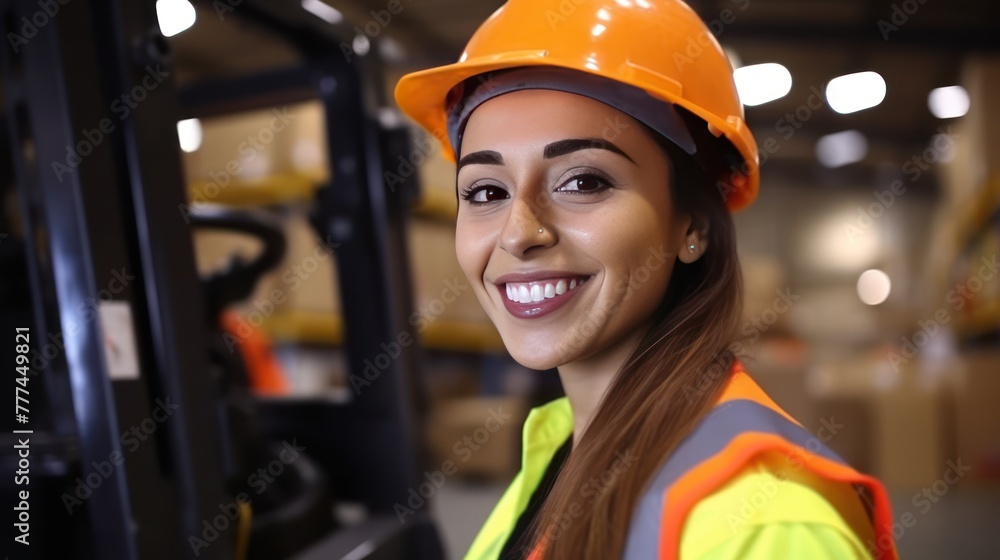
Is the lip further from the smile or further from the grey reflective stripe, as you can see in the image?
the grey reflective stripe

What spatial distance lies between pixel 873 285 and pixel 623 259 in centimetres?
1562

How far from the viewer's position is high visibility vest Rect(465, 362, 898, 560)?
94cm

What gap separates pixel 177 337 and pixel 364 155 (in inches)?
40.4

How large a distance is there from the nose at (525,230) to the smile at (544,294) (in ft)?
0.19

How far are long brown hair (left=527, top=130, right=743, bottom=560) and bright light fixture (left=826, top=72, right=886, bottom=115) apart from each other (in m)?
9.00

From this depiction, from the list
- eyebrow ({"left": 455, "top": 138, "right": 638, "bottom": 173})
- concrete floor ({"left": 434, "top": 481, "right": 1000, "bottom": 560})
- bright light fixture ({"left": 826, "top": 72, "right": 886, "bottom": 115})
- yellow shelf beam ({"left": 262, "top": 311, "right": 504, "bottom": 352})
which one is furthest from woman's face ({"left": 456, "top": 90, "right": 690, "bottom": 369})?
bright light fixture ({"left": 826, "top": 72, "right": 886, "bottom": 115})

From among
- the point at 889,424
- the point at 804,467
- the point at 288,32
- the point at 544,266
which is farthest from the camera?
the point at 889,424

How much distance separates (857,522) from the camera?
1.08 metres

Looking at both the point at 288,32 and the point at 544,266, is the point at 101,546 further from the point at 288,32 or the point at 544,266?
the point at 288,32

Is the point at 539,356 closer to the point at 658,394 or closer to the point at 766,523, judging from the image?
the point at 658,394

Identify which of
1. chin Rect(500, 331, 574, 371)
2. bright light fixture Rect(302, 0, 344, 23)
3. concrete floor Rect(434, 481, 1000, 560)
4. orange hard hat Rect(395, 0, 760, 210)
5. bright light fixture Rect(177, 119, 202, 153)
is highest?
bright light fixture Rect(177, 119, 202, 153)

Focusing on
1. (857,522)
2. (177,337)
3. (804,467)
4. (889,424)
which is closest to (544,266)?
(804,467)

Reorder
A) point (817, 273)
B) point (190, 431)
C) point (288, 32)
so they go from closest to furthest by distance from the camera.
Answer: point (190, 431) < point (288, 32) < point (817, 273)

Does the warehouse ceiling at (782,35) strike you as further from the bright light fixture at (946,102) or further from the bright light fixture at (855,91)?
the bright light fixture at (946,102)
